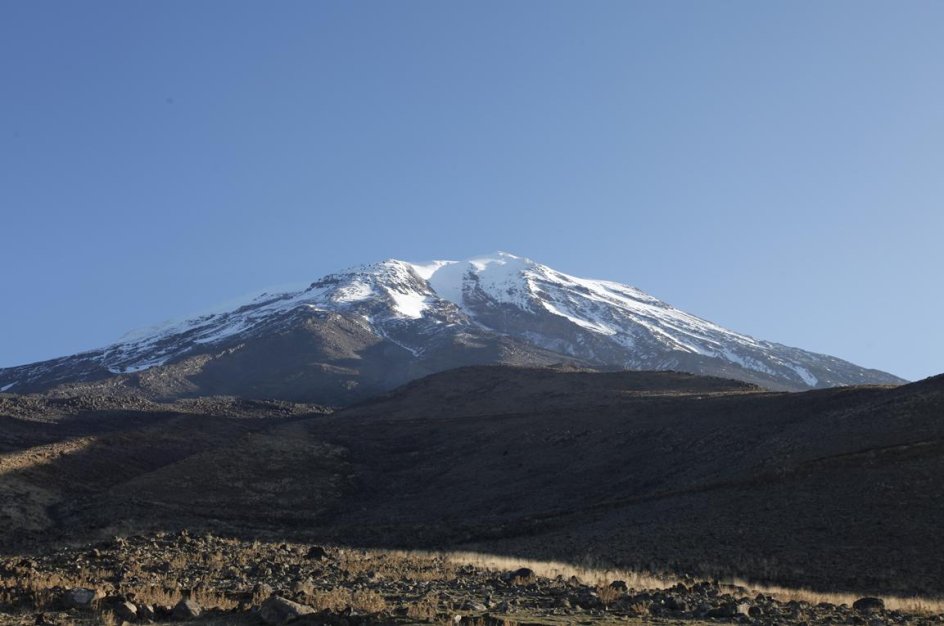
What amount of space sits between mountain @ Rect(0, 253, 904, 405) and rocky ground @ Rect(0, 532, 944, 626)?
8041cm

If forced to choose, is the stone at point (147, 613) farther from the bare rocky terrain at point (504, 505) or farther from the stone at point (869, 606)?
the stone at point (869, 606)

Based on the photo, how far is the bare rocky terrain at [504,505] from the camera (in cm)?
1619

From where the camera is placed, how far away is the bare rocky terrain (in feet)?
53.1

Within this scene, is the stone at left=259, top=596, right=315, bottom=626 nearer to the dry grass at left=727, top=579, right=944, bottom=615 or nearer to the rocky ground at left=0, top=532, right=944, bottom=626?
the rocky ground at left=0, top=532, right=944, bottom=626

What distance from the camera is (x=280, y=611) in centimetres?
1284

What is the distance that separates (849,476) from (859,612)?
16.9 metres

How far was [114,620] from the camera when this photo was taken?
1283 centimetres

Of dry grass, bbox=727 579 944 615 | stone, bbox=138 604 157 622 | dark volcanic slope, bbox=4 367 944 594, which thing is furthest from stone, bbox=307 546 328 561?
stone, bbox=138 604 157 622

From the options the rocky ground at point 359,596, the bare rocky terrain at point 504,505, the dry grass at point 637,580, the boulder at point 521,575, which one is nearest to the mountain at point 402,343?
the bare rocky terrain at point 504,505

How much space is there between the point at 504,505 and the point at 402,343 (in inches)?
3767

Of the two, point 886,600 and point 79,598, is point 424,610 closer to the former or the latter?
point 79,598

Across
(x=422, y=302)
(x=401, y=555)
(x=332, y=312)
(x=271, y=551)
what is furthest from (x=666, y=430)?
(x=422, y=302)

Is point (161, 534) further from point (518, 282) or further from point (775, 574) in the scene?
point (518, 282)

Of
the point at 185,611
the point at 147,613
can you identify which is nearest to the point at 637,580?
the point at 185,611
